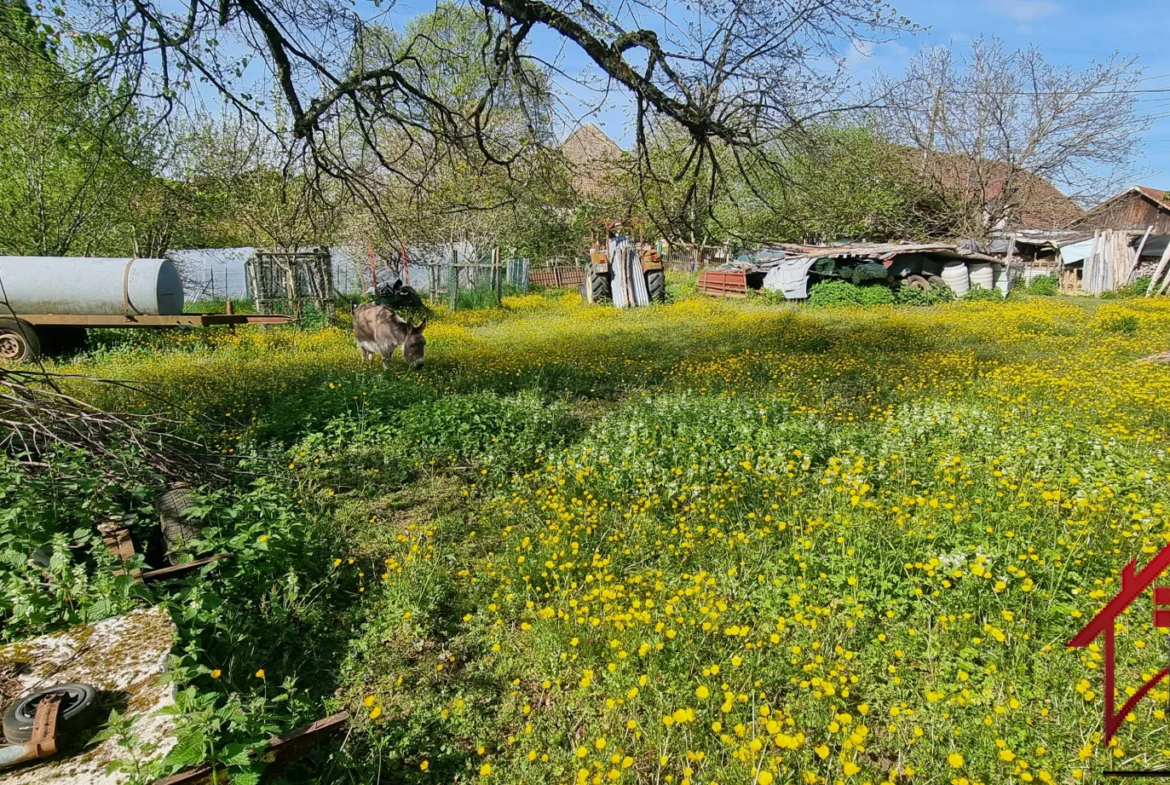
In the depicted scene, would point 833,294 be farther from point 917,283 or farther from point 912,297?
point 917,283

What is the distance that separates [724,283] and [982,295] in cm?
875

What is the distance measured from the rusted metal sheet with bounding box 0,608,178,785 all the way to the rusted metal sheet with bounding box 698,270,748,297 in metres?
21.7

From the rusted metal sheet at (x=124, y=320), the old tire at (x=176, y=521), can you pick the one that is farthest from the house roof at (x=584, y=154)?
the rusted metal sheet at (x=124, y=320)

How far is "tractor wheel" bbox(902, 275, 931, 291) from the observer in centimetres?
2048

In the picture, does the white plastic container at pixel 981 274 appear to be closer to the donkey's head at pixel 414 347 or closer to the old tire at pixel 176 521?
the donkey's head at pixel 414 347

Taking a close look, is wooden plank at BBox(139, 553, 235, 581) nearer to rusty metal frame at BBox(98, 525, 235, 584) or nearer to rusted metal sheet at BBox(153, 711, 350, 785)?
rusty metal frame at BBox(98, 525, 235, 584)

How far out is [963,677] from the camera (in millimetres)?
2523

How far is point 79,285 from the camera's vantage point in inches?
370

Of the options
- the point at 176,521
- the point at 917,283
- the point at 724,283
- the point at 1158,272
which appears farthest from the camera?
the point at 724,283

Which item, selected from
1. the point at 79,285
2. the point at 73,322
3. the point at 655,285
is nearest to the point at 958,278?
the point at 655,285

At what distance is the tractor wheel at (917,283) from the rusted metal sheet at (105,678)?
2259 cm

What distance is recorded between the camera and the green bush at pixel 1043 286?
23.1 m

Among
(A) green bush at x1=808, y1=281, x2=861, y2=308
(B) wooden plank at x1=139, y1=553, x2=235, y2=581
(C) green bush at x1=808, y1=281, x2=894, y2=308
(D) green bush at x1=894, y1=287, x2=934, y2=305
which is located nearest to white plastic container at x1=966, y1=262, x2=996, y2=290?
(D) green bush at x1=894, y1=287, x2=934, y2=305

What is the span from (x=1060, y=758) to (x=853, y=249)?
2179 centimetres
